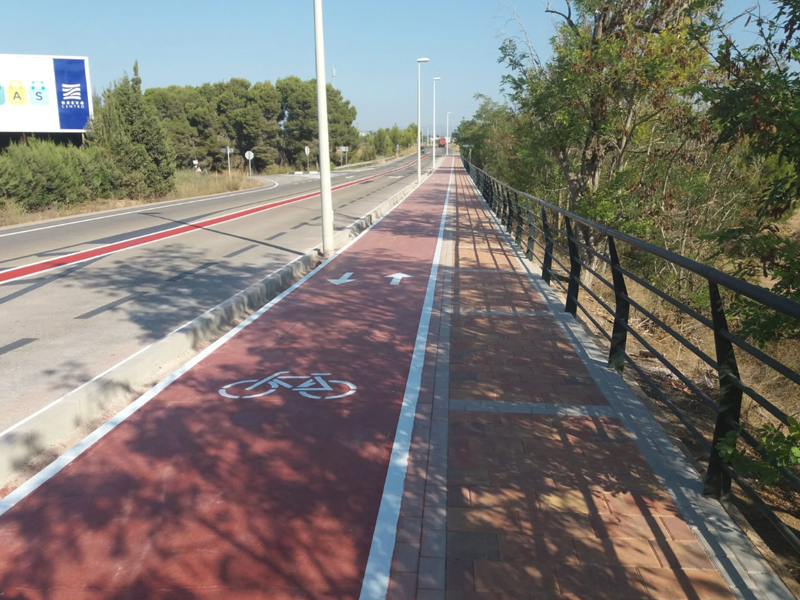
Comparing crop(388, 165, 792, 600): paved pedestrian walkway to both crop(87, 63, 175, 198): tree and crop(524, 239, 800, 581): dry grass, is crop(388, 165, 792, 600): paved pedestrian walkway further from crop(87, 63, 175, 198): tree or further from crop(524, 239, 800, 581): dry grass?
crop(87, 63, 175, 198): tree

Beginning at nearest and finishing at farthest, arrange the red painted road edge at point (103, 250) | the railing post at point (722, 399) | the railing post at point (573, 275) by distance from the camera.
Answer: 1. the railing post at point (722, 399)
2. the railing post at point (573, 275)
3. the red painted road edge at point (103, 250)

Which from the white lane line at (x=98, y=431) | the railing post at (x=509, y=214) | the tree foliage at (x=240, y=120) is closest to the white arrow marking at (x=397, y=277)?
the white lane line at (x=98, y=431)

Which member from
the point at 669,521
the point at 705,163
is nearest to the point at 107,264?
the point at 669,521

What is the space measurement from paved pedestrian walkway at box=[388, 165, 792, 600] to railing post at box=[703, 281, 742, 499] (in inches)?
5.5

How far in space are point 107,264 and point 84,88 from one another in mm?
25698

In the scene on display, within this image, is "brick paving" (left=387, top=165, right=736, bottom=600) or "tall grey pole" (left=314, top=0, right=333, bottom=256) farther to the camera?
"tall grey pole" (left=314, top=0, right=333, bottom=256)

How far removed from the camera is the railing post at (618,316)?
559 centimetres

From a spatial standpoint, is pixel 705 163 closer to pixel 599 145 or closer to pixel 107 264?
pixel 599 145

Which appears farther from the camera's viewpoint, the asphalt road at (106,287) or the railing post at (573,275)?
the railing post at (573,275)

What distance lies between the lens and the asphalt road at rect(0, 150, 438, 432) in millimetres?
6434

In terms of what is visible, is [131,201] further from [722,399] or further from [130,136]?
[722,399]

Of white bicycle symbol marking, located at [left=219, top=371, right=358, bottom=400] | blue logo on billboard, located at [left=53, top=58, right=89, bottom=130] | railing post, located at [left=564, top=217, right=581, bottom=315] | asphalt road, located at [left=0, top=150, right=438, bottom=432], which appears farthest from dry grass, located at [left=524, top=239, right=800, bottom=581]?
blue logo on billboard, located at [left=53, top=58, right=89, bottom=130]

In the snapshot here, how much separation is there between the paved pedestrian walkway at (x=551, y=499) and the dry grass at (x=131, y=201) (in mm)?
21032

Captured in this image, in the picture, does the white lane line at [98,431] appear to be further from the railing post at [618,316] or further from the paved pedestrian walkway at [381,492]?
the railing post at [618,316]
